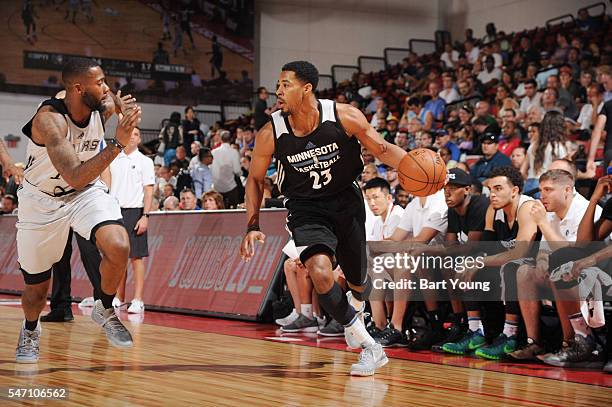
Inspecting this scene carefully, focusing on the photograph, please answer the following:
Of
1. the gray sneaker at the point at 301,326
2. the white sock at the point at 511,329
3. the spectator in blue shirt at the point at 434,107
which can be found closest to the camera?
the white sock at the point at 511,329

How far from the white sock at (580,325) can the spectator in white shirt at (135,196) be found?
551cm

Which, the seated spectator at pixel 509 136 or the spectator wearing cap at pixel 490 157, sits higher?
the seated spectator at pixel 509 136

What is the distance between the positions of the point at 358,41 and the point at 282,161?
67.6ft

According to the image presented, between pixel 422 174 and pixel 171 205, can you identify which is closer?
pixel 422 174

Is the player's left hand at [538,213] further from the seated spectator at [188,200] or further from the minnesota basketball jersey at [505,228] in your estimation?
the seated spectator at [188,200]

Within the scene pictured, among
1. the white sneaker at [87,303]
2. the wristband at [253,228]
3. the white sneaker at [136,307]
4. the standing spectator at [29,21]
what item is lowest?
the white sneaker at [87,303]

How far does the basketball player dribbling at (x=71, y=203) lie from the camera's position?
5363 mm

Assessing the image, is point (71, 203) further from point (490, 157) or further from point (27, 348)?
point (490, 157)

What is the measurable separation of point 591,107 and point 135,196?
21.6 ft

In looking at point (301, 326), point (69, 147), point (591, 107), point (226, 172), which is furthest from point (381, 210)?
point (226, 172)

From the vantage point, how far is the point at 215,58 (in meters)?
24.2

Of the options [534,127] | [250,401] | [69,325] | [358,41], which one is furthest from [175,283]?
[358,41]

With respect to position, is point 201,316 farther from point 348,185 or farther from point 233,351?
point 348,185

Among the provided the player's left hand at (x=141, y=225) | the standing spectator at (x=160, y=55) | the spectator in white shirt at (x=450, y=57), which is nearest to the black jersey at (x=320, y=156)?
the player's left hand at (x=141, y=225)
